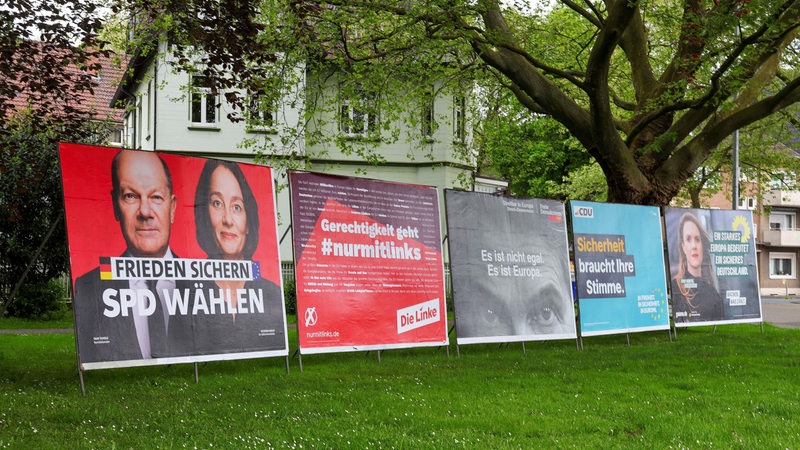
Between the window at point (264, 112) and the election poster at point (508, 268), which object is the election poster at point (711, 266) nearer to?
the election poster at point (508, 268)

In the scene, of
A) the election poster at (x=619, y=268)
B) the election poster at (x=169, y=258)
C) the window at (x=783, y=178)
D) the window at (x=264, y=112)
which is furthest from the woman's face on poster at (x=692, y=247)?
the window at (x=783, y=178)

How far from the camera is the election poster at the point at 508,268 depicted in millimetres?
13586

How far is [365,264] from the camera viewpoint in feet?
41.2

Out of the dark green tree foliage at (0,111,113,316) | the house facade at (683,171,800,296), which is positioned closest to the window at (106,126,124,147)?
the dark green tree foliage at (0,111,113,316)

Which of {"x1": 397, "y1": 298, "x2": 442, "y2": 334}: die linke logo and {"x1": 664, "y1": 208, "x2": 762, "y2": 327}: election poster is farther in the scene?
{"x1": 664, "y1": 208, "x2": 762, "y2": 327}: election poster

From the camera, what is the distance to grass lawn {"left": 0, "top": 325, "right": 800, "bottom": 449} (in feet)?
23.4

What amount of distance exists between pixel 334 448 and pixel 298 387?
3253 mm

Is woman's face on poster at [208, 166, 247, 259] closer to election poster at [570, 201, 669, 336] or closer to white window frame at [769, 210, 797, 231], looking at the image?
election poster at [570, 201, 669, 336]

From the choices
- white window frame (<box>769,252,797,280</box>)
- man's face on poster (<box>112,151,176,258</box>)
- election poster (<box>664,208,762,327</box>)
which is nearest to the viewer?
man's face on poster (<box>112,151,176,258</box>)

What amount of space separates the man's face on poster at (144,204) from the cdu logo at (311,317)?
215 cm

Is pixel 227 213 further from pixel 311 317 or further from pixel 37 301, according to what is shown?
pixel 37 301

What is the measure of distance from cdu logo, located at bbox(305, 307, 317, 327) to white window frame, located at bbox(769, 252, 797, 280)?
70.9 m

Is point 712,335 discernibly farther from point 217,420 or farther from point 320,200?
point 217,420

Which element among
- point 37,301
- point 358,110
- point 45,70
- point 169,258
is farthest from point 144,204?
point 37,301
